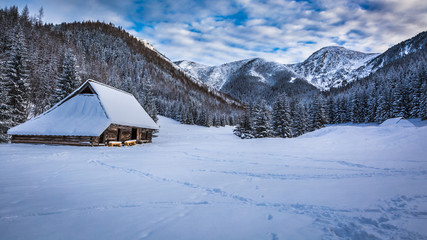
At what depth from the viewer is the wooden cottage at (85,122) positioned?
16.6 meters

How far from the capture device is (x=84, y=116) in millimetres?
18109

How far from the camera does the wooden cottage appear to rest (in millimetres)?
16594

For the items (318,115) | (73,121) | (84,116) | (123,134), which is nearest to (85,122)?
(84,116)

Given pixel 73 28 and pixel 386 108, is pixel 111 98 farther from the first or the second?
pixel 73 28

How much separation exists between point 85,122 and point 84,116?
1.17 metres

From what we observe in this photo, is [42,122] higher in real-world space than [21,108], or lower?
lower

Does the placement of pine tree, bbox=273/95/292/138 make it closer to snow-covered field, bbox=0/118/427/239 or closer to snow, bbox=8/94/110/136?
snow-covered field, bbox=0/118/427/239

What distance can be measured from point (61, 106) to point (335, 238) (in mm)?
23830

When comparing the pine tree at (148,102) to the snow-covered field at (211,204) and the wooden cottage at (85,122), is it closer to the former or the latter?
the wooden cottage at (85,122)

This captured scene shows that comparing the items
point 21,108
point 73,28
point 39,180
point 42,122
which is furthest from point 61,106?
point 73,28

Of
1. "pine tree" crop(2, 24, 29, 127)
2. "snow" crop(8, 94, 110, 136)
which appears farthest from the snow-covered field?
"pine tree" crop(2, 24, 29, 127)

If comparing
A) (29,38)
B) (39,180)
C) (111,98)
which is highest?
(29,38)

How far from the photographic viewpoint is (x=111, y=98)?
21.2 metres

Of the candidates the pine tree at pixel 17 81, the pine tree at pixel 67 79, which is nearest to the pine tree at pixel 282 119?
the pine tree at pixel 67 79
